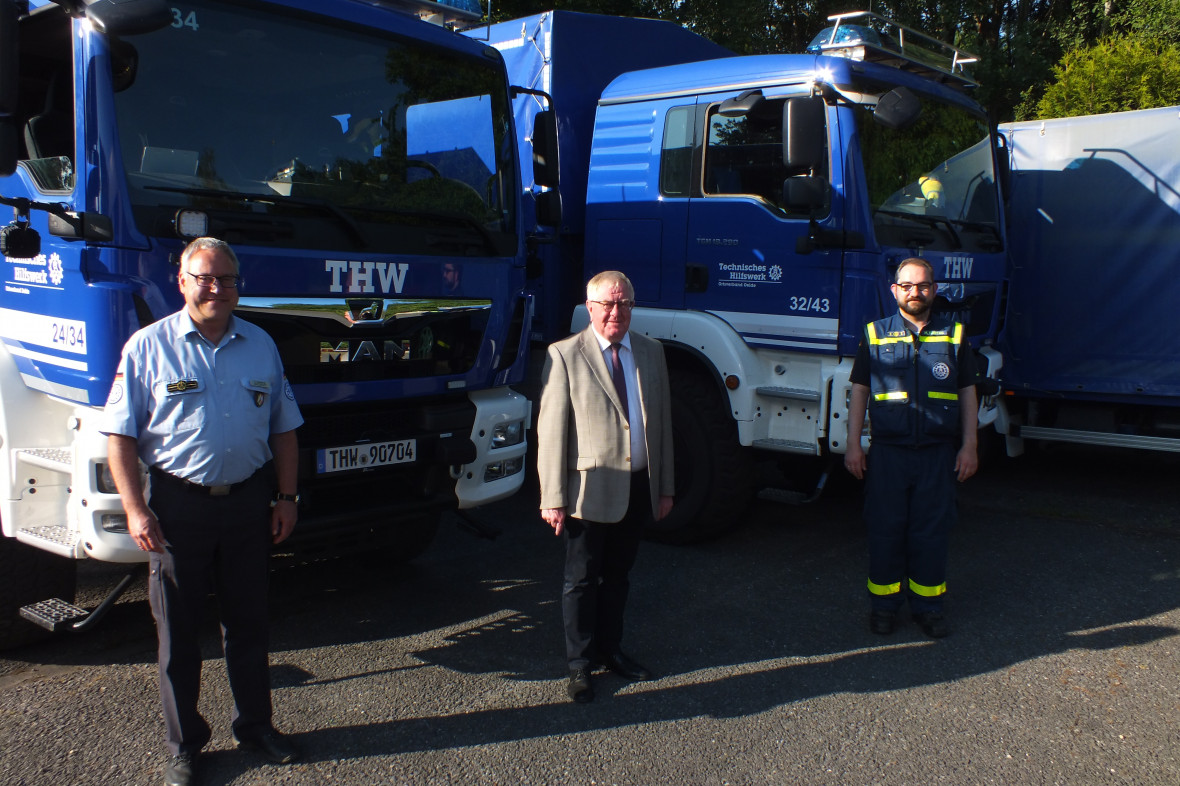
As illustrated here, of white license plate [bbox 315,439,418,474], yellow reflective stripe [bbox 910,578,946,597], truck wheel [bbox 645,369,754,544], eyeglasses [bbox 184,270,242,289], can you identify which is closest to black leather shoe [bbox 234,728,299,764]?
white license plate [bbox 315,439,418,474]

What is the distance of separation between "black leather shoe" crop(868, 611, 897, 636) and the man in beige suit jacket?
1.30 metres

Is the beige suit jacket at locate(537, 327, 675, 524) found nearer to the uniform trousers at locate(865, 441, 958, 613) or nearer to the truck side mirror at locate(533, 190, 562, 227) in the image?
the uniform trousers at locate(865, 441, 958, 613)

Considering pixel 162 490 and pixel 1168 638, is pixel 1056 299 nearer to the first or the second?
pixel 1168 638

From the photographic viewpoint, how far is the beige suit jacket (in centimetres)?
365

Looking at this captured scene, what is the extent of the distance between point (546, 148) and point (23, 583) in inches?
124

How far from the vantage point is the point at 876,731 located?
3535 millimetres

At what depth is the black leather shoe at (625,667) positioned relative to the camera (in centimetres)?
394

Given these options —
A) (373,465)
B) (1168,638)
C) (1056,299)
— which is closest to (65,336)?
(373,465)

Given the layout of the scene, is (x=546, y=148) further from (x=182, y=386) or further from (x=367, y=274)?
(x=182, y=386)

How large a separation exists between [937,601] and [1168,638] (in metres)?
1.05

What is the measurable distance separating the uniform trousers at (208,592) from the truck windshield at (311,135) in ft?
3.41

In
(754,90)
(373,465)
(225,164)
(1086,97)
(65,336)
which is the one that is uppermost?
(1086,97)

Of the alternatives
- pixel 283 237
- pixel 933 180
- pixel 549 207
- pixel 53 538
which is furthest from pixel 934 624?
pixel 53 538

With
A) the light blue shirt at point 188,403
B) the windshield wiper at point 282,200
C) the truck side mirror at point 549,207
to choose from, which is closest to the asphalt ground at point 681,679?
the light blue shirt at point 188,403
